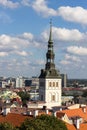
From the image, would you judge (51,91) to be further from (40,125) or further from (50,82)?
(40,125)

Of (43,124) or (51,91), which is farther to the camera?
(51,91)

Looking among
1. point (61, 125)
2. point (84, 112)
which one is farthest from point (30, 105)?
point (61, 125)

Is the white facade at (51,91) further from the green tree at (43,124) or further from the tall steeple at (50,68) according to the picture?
the green tree at (43,124)

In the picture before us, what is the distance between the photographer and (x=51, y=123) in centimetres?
4700

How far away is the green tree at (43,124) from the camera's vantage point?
44.3 metres

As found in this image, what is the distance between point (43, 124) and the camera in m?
44.8

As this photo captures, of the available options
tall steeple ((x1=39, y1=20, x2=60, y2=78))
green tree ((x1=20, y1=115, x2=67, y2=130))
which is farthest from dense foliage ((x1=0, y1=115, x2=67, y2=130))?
tall steeple ((x1=39, y1=20, x2=60, y2=78))

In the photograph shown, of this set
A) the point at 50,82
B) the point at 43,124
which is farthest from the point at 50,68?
the point at 43,124

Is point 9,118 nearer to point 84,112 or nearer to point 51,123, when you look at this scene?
point 51,123

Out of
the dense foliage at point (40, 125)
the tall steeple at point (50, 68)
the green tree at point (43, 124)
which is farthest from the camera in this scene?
the tall steeple at point (50, 68)

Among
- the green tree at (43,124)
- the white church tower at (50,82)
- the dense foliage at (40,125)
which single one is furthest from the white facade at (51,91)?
the dense foliage at (40,125)

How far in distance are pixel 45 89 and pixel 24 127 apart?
1881 inches

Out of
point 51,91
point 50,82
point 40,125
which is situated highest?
point 50,82

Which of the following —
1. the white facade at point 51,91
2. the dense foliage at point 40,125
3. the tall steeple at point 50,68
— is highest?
the tall steeple at point 50,68
